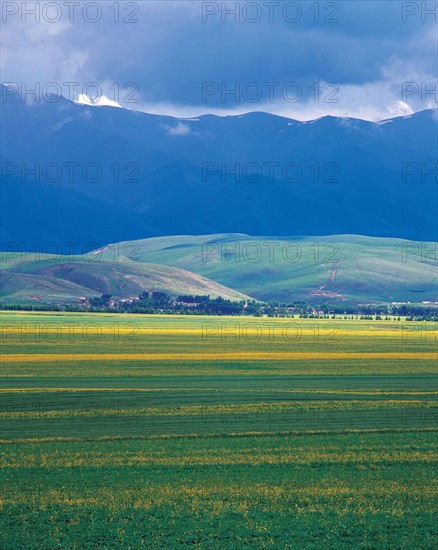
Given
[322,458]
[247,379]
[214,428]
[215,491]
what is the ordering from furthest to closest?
[247,379], [214,428], [322,458], [215,491]

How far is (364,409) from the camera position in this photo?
45.8 metres

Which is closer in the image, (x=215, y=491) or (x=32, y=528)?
(x=32, y=528)

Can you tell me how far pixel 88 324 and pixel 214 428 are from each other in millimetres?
93025

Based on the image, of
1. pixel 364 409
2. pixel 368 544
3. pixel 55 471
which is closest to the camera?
pixel 368 544

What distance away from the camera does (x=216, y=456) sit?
33.6 m

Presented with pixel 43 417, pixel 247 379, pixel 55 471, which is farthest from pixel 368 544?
pixel 247 379

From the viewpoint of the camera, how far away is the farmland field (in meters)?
25.4

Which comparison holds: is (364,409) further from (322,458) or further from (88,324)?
(88,324)

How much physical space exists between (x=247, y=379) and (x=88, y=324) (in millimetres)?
73430

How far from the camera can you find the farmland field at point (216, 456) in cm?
2544

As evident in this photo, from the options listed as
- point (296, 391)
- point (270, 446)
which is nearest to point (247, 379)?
point (296, 391)

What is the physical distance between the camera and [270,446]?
35.6m

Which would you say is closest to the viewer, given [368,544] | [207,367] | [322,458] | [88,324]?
[368,544]

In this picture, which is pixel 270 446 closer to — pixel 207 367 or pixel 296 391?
pixel 296 391
